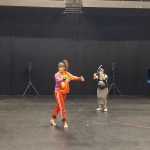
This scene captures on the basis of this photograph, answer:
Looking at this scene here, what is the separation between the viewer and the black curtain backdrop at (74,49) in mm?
12461

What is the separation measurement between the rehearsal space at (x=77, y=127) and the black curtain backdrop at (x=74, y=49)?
7.54ft

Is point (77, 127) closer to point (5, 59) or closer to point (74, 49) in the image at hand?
point (74, 49)

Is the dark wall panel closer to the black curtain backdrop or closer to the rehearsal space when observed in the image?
the black curtain backdrop

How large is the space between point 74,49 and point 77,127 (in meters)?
6.34

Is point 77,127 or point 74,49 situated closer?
point 77,127

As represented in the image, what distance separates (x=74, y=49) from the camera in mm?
12672

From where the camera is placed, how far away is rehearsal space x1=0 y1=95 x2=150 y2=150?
538 cm

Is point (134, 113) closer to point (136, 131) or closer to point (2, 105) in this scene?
point (136, 131)

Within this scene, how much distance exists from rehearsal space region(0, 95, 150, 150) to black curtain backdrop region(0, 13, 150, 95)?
2.30 m

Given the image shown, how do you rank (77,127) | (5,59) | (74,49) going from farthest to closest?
(74,49), (5,59), (77,127)

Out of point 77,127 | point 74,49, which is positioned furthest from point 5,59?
point 77,127

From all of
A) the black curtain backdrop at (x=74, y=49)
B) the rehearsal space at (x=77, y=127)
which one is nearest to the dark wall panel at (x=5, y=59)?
the black curtain backdrop at (x=74, y=49)

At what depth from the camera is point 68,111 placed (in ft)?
29.0

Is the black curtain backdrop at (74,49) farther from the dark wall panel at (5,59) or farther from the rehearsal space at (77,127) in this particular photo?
the rehearsal space at (77,127)
